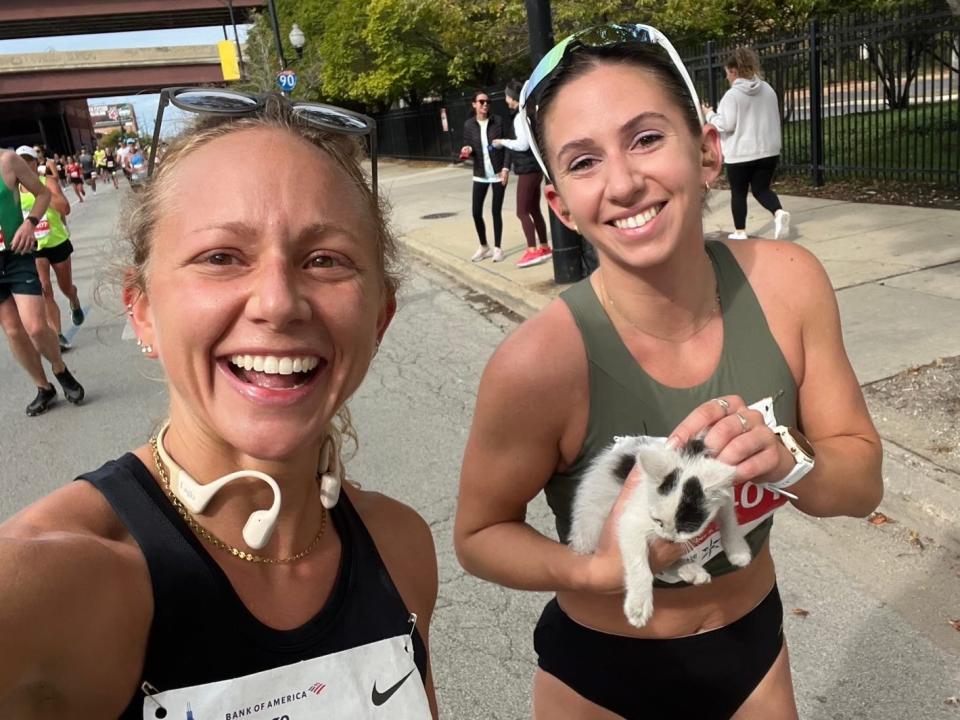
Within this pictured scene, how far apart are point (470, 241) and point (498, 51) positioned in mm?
14490

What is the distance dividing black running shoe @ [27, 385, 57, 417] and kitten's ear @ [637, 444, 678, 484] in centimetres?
706

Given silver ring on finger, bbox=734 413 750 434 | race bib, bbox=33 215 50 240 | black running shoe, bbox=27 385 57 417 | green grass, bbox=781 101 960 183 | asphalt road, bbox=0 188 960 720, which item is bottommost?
asphalt road, bbox=0 188 960 720

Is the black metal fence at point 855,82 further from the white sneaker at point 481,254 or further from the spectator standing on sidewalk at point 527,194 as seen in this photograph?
the white sneaker at point 481,254

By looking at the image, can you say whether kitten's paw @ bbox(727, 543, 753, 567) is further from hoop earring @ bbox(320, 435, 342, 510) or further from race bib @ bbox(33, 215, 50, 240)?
race bib @ bbox(33, 215, 50, 240)

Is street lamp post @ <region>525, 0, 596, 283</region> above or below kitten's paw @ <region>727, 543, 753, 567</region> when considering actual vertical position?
below

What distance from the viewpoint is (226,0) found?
47.6 m

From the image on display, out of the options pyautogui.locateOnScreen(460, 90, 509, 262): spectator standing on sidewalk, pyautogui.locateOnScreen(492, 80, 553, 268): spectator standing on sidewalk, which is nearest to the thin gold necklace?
pyautogui.locateOnScreen(492, 80, 553, 268): spectator standing on sidewalk

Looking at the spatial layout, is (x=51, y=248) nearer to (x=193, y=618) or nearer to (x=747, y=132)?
(x=747, y=132)

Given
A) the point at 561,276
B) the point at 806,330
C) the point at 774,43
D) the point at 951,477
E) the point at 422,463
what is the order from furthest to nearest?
the point at 774,43, the point at 561,276, the point at 422,463, the point at 951,477, the point at 806,330

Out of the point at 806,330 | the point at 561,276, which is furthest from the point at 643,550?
the point at 561,276

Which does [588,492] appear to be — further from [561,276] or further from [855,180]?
[855,180]

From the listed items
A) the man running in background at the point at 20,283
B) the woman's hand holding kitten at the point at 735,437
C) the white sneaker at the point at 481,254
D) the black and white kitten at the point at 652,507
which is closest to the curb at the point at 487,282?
the white sneaker at the point at 481,254

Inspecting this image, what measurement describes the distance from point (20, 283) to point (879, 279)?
25.3 feet

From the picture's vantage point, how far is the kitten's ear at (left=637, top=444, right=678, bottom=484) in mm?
1365
